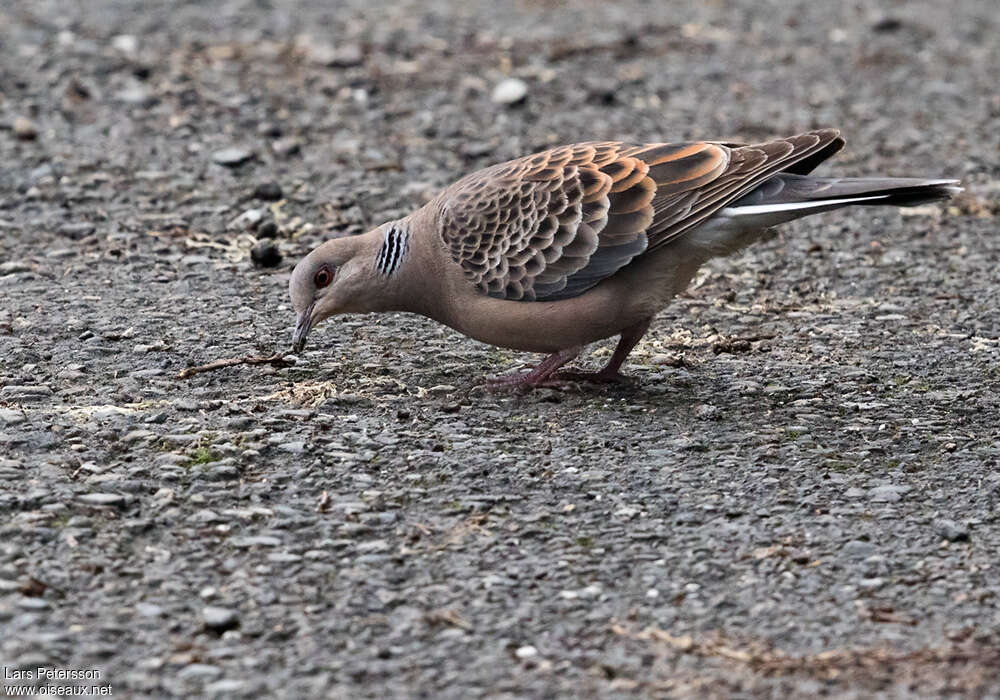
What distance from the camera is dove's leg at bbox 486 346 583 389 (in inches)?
212

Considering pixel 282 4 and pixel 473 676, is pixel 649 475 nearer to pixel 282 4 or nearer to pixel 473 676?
pixel 473 676

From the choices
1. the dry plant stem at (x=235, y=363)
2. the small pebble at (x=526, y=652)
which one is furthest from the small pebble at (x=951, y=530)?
the dry plant stem at (x=235, y=363)

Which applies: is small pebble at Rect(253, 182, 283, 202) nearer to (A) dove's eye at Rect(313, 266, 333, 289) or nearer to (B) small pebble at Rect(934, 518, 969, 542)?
(A) dove's eye at Rect(313, 266, 333, 289)

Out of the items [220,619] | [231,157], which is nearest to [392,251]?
[220,619]

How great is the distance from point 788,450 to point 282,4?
7.64 meters

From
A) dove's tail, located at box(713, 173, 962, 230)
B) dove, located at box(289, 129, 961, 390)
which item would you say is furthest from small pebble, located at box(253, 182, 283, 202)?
dove's tail, located at box(713, 173, 962, 230)

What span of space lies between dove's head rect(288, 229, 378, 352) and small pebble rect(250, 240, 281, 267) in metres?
1.28

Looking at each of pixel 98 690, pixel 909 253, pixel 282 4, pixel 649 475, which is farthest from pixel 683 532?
pixel 282 4

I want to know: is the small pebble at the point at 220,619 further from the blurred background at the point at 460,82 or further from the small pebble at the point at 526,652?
the blurred background at the point at 460,82

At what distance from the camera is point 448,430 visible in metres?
4.96

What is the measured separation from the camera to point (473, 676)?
3482mm

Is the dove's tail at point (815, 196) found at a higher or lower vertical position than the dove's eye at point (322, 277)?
higher

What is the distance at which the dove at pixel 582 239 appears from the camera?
514 centimetres

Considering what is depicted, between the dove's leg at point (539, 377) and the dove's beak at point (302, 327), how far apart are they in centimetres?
76
